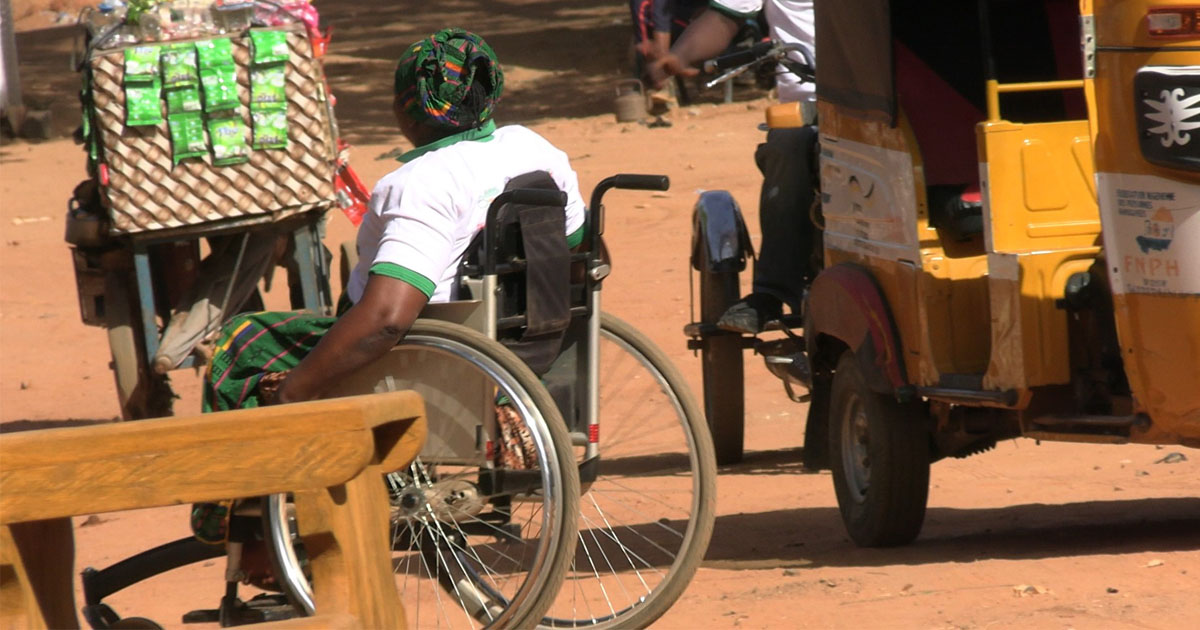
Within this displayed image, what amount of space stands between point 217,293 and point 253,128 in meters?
0.87

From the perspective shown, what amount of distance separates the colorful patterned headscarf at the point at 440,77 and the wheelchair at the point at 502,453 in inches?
11.5

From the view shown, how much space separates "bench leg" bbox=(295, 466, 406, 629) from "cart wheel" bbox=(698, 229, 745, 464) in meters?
4.14

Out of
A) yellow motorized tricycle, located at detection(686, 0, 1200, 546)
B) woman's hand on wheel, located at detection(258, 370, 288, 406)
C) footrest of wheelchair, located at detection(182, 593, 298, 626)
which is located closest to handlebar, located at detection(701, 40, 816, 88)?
yellow motorized tricycle, located at detection(686, 0, 1200, 546)

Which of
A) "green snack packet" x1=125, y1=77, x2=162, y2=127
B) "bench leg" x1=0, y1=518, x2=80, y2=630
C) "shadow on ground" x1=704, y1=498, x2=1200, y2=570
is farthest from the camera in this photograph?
"green snack packet" x1=125, y1=77, x2=162, y2=127

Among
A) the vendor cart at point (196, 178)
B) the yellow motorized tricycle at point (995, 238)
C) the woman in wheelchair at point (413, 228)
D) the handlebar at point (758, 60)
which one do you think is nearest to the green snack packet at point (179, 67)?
the vendor cart at point (196, 178)

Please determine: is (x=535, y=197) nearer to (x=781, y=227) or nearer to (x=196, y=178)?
(x=781, y=227)

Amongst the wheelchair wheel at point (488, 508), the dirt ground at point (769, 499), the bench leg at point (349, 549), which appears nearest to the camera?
the bench leg at point (349, 549)

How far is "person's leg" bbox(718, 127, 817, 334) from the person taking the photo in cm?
685

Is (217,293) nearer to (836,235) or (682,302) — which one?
(836,235)

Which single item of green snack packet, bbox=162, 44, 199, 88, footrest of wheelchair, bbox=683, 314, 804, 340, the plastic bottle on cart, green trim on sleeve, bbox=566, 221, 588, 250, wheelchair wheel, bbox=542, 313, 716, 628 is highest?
the plastic bottle on cart

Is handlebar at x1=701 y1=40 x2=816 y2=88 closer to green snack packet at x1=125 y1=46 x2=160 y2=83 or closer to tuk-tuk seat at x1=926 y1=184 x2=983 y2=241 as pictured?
tuk-tuk seat at x1=926 y1=184 x2=983 y2=241

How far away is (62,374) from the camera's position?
1023cm

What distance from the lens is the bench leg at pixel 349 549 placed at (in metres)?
3.16

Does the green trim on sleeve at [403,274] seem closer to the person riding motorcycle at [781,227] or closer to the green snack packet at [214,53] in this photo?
the person riding motorcycle at [781,227]
